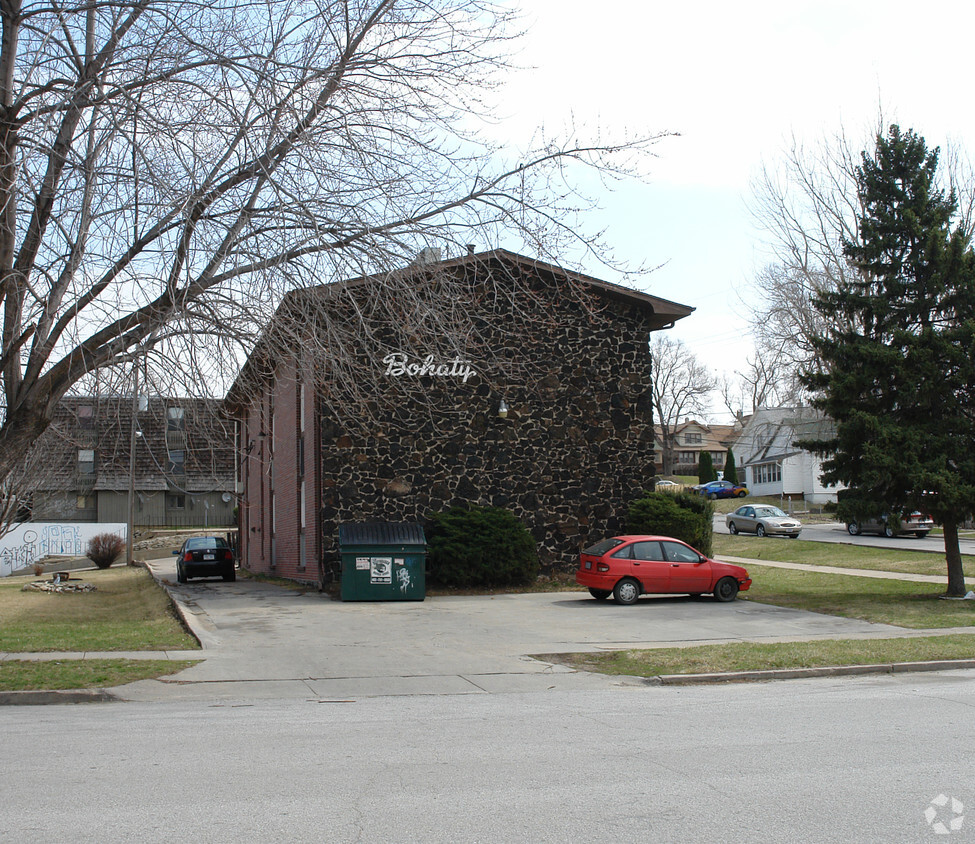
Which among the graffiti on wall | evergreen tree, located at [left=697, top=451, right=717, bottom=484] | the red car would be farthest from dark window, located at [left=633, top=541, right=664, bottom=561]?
evergreen tree, located at [left=697, top=451, right=717, bottom=484]

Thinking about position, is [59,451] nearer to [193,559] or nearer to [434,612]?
→ [193,559]

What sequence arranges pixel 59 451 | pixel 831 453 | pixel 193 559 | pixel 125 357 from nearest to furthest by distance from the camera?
pixel 125 357 → pixel 831 453 → pixel 193 559 → pixel 59 451

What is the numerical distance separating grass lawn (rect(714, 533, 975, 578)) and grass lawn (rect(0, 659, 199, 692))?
21554 millimetres

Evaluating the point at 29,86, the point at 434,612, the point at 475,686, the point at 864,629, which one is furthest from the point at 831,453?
the point at 29,86

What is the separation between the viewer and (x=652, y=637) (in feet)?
49.1

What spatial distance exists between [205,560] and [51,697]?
19679mm

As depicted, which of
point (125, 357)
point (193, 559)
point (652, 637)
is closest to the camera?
point (125, 357)

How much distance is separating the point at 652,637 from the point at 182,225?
9.50 m

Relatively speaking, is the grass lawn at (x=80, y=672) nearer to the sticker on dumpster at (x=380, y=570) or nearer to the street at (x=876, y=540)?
the sticker on dumpster at (x=380, y=570)

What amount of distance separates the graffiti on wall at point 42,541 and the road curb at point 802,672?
45454 millimetres

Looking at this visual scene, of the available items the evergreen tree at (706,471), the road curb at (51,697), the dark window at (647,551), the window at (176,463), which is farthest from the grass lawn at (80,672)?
the evergreen tree at (706,471)

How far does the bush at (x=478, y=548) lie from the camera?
21516 millimetres

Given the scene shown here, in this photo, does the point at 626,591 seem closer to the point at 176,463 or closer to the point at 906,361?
the point at 906,361

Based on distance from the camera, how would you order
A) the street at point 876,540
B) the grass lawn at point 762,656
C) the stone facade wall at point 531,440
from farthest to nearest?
the street at point 876,540
the stone facade wall at point 531,440
the grass lawn at point 762,656
